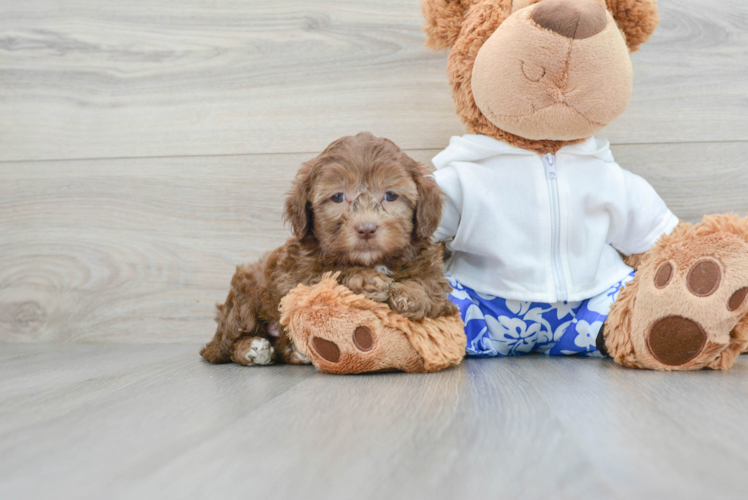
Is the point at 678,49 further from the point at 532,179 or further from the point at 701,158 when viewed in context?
the point at 532,179

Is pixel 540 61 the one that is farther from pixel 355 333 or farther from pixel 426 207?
pixel 355 333

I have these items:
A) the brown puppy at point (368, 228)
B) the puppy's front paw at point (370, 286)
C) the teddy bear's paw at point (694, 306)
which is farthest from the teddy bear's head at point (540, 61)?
the puppy's front paw at point (370, 286)

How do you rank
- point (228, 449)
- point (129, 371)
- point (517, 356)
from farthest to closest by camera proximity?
point (517, 356)
point (129, 371)
point (228, 449)

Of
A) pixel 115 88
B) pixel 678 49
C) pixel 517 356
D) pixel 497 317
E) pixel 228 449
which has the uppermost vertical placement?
pixel 678 49

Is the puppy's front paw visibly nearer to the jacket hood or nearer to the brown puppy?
the brown puppy

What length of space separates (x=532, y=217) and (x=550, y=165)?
126mm

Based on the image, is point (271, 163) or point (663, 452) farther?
point (271, 163)

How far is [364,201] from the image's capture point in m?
1.14

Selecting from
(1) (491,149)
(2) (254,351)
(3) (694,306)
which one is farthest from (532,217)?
(2) (254,351)

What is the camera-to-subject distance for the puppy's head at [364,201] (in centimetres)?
114

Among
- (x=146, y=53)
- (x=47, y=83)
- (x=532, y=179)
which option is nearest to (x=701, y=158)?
(x=532, y=179)

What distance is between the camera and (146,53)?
1.74m

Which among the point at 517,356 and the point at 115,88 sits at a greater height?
the point at 115,88

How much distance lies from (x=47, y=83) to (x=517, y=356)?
154 cm
